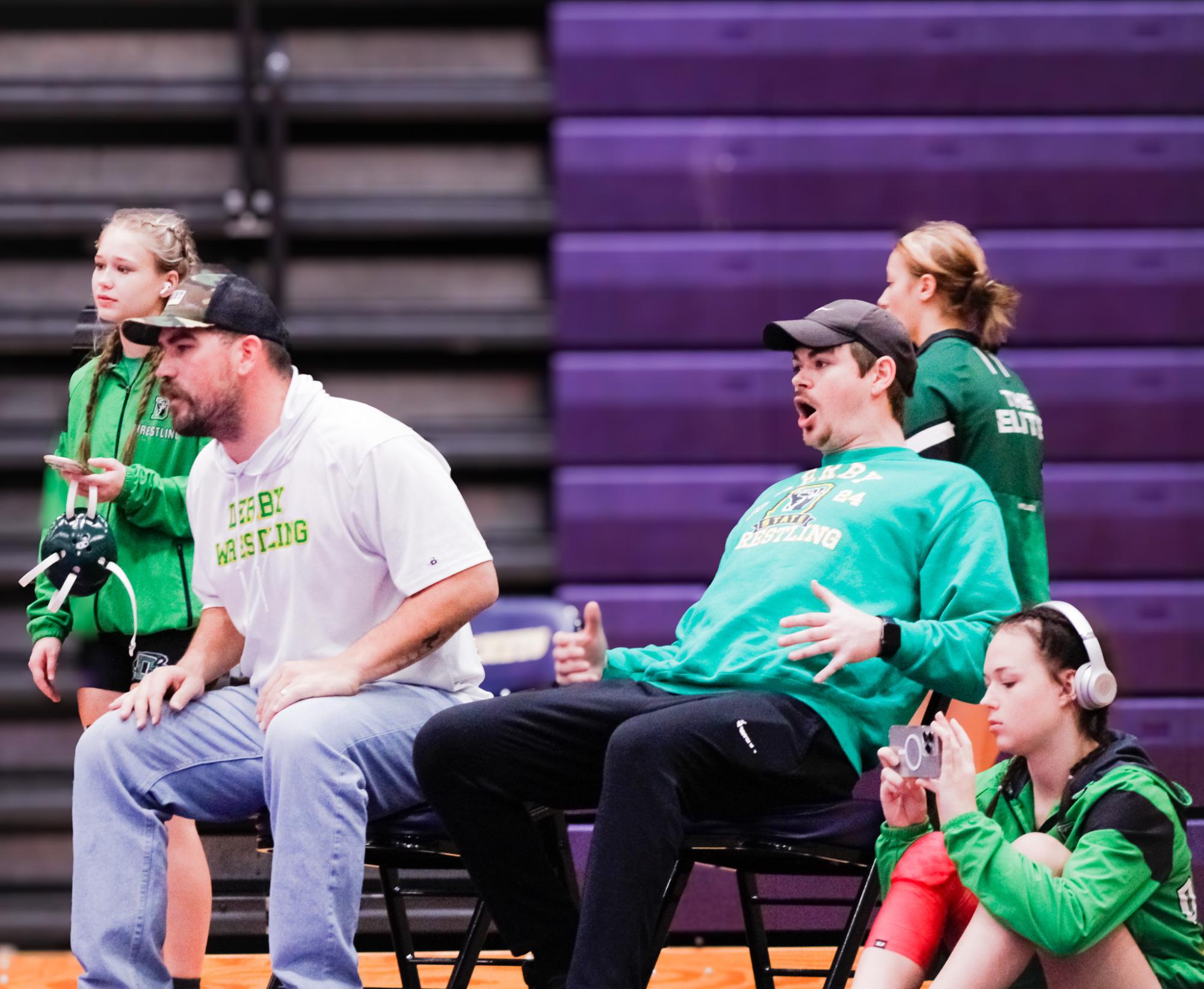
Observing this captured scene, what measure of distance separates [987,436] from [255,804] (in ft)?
4.60

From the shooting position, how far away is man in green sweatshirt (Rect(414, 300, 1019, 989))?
1.85m

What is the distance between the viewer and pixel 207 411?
87.0 inches

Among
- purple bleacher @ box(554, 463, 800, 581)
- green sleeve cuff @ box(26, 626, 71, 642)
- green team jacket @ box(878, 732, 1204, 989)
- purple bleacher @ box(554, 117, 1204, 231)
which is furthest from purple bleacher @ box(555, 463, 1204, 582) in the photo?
green team jacket @ box(878, 732, 1204, 989)

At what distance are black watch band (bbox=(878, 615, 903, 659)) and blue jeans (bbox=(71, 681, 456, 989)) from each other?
65 cm

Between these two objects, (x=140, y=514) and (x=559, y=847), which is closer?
(x=559, y=847)

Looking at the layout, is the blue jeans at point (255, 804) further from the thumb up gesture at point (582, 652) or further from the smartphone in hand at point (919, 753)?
the smartphone in hand at point (919, 753)

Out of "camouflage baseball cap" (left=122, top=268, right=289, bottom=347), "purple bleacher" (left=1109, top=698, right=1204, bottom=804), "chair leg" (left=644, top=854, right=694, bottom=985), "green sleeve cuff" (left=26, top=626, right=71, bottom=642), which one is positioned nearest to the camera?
"chair leg" (left=644, top=854, right=694, bottom=985)

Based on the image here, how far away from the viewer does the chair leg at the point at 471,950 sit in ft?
6.99

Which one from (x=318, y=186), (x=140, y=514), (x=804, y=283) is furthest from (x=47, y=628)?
(x=804, y=283)

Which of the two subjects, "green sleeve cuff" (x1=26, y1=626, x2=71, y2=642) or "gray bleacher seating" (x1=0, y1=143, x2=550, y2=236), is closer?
"green sleeve cuff" (x1=26, y1=626, x2=71, y2=642)

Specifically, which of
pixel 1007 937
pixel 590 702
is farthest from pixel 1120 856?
pixel 590 702

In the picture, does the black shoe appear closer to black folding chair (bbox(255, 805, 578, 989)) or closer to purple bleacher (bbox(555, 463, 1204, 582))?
black folding chair (bbox(255, 805, 578, 989))

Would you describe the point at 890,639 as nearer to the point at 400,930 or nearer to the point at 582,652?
the point at 582,652

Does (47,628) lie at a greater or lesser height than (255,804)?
greater
